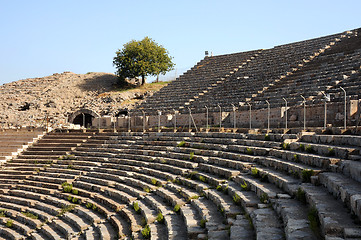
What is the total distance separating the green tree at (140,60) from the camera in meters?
44.5

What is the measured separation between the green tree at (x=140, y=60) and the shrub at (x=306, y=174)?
37185mm

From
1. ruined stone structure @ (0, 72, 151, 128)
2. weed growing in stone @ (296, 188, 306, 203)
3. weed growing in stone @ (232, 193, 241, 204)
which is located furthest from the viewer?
ruined stone structure @ (0, 72, 151, 128)

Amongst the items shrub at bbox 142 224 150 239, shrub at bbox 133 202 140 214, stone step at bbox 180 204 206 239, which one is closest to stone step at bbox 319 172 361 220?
stone step at bbox 180 204 206 239

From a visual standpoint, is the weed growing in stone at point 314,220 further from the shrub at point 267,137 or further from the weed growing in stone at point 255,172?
the shrub at point 267,137

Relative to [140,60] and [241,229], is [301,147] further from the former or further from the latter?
[140,60]

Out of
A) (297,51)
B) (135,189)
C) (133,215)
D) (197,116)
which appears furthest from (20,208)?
(297,51)

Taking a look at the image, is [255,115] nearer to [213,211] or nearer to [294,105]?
[294,105]

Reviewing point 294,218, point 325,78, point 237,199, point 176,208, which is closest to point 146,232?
point 176,208

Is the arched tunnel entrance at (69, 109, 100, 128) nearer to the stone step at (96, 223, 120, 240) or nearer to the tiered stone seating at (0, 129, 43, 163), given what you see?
the tiered stone seating at (0, 129, 43, 163)

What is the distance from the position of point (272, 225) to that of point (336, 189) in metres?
1.12

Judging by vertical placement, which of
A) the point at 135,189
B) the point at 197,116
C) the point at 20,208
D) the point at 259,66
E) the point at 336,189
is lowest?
the point at 20,208

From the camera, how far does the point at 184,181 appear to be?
1223cm

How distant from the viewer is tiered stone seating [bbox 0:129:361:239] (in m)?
6.48

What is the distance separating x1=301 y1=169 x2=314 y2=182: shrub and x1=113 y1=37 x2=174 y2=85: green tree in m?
37.2
